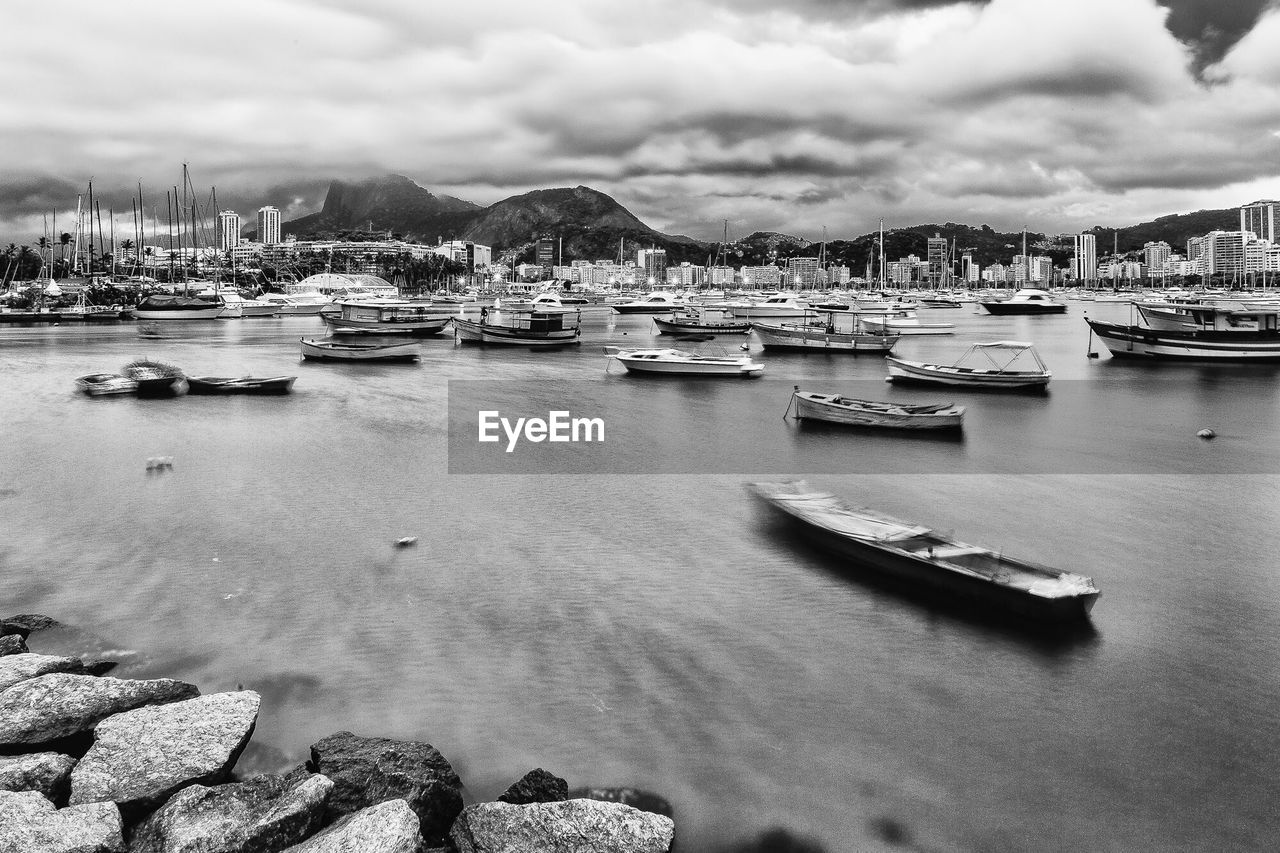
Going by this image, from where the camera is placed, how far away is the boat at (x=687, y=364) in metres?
41.8

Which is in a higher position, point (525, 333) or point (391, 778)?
point (525, 333)

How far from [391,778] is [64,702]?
3367mm

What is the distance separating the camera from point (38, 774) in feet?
22.4

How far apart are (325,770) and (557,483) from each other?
13.1m

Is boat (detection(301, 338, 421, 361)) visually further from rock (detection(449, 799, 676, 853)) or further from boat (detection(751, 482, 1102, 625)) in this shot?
rock (detection(449, 799, 676, 853))

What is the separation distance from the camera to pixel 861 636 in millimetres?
11125

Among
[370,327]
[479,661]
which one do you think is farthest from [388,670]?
[370,327]

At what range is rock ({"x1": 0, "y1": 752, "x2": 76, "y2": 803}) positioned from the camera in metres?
6.72

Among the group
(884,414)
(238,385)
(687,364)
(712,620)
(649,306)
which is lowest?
(712,620)

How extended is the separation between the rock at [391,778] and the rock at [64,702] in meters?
1.93

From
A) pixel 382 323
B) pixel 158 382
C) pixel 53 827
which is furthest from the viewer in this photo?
pixel 382 323

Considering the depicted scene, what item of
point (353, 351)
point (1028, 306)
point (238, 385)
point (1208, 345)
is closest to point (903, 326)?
point (1208, 345)

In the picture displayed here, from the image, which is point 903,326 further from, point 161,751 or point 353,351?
point 161,751

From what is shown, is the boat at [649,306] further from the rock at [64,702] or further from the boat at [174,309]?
the rock at [64,702]
